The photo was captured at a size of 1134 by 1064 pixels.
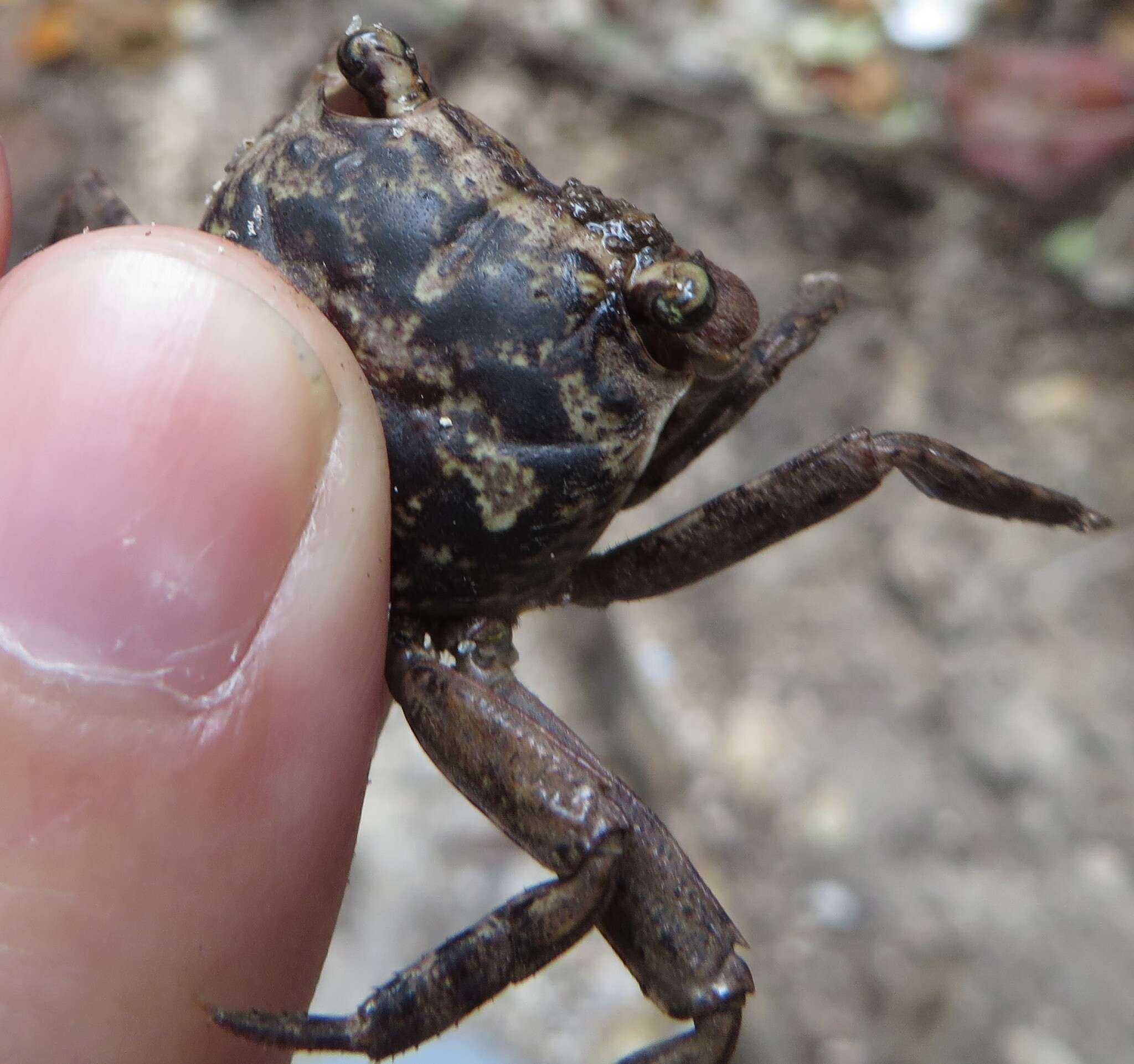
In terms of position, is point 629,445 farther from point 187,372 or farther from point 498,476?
point 187,372

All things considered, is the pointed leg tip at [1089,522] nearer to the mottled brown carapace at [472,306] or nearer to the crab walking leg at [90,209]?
the mottled brown carapace at [472,306]

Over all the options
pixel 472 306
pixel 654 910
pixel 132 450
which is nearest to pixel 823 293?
pixel 472 306

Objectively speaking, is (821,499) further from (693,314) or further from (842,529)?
(842,529)

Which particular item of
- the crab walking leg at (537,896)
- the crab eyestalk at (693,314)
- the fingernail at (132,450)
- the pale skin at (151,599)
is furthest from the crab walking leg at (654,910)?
the crab eyestalk at (693,314)

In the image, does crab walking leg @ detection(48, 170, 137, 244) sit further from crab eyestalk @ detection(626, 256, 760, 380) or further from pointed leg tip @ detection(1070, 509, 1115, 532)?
pointed leg tip @ detection(1070, 509, 1115, 532)

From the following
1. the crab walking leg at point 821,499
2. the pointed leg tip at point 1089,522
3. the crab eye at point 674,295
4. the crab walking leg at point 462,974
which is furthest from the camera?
the pointed leg tip at point 1089,522

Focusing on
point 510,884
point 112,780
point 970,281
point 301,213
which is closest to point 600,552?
point 301,213

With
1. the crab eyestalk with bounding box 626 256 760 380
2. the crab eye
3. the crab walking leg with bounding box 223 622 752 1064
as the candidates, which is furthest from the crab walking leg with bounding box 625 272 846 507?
the crab walking leg with bounding box 223 622 752 1064
